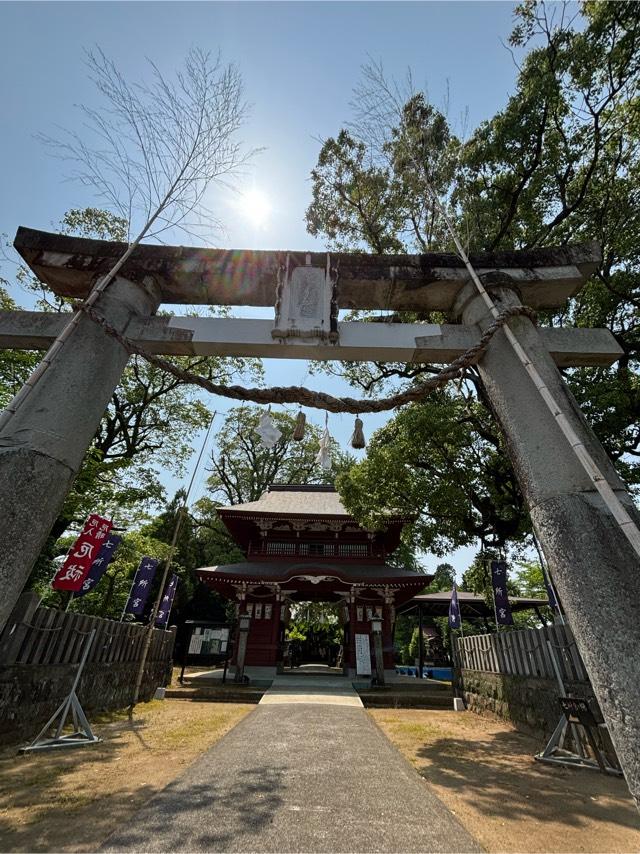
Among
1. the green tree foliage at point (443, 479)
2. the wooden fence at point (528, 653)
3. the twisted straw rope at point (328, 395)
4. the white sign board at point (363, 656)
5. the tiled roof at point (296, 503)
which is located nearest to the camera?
the twisted straw rope at point (328, 395)

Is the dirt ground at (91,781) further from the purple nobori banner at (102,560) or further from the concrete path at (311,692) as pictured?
the purple nobori banner at (102,560)

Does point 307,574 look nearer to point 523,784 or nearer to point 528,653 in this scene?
point 528,653

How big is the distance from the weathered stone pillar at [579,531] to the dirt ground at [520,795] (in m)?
1.42

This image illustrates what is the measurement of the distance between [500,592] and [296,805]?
809 cm

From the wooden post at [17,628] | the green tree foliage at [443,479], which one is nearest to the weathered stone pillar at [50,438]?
the wooden post at [17,628]

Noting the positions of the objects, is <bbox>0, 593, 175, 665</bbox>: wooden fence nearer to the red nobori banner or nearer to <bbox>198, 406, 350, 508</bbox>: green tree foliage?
the red nobori banner

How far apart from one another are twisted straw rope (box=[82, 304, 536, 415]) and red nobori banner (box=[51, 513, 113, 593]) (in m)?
5.88

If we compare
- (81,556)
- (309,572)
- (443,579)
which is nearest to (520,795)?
(81,556)

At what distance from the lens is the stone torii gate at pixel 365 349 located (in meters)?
2.32

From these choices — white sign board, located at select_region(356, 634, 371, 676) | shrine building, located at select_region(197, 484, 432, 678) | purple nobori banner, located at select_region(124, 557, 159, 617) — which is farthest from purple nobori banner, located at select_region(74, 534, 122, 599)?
white sign board, located at select_region(356, 634, 371, 676)

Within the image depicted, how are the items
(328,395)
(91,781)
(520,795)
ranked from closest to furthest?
(328,395), (91,781), (520,795)

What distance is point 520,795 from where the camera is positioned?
3799 mm

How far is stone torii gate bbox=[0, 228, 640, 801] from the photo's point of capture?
7.61ft

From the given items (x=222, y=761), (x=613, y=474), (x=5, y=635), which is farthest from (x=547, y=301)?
(x=5, y=635)
